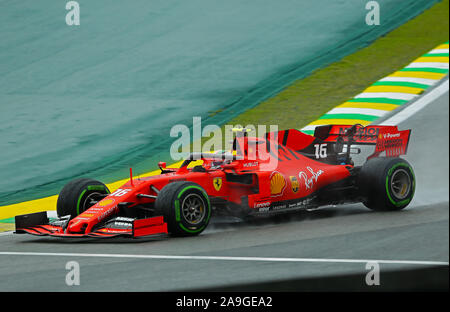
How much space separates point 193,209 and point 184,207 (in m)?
0.17

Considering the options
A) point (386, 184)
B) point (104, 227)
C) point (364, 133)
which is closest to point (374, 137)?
point (364, 133)

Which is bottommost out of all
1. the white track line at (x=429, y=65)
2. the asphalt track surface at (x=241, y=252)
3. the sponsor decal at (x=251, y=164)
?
the asphalt track surface at (x=241, y=252)

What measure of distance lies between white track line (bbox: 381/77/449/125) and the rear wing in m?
4.25

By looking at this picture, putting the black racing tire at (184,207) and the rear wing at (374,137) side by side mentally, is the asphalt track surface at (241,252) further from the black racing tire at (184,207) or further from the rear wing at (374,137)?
the rear wing at (374,137)

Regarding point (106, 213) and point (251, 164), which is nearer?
point (106, 213)

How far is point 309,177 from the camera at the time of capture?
11.3m

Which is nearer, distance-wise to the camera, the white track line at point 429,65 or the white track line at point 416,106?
the white track line at point 416,106

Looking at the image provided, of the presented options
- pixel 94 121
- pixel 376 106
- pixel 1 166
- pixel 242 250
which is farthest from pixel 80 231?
pixel 376 106

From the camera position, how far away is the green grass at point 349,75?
18859 millimetres

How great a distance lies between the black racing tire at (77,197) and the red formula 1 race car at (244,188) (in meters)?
0.01

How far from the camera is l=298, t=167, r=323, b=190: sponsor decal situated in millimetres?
11250

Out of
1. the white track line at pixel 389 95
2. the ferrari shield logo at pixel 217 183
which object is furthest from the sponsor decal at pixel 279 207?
the white track line at pixel 389 95

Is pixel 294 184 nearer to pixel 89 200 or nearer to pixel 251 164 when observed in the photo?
pixel 251 164

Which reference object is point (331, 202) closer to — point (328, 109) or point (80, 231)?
point (80, 231)
